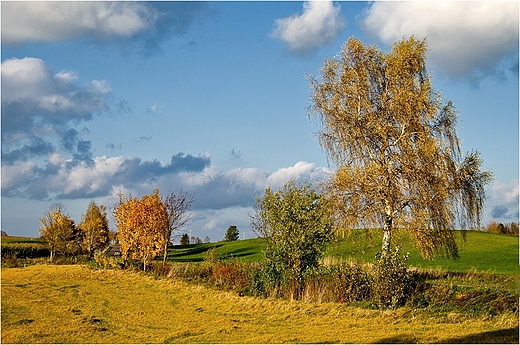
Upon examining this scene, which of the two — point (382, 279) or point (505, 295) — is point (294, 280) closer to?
point (382, 279)

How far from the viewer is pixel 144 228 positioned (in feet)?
117

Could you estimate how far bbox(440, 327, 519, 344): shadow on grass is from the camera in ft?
46.3

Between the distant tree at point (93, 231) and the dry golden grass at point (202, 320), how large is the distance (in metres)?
20.9

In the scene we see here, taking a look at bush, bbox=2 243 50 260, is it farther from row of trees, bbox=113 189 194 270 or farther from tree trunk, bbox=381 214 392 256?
tree trunk, bbox=381 214 392 256

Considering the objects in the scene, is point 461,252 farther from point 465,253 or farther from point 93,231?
point 93,231

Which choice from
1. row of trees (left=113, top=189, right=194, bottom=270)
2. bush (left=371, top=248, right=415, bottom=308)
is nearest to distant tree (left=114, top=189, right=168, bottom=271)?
row of trees (left=113, top=189, right=194, bottom=270)

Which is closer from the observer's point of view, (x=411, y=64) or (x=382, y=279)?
(x=382, y=279)

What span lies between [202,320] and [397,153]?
39.9 feet

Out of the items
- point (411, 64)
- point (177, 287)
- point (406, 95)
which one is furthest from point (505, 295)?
point (177, 287)

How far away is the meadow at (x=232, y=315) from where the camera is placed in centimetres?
1562

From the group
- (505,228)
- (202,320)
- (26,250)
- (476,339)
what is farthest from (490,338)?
(505,228)

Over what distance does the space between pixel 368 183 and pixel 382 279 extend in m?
5.61

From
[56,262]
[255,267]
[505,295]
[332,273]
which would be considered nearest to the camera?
[505,295]

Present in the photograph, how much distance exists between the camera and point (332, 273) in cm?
2403
